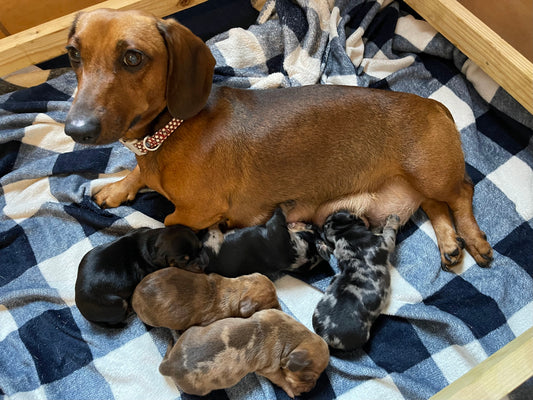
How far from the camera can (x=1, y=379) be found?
2.30m

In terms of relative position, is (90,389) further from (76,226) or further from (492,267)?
(492,267)

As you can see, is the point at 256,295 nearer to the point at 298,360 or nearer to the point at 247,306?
the point at 247,306

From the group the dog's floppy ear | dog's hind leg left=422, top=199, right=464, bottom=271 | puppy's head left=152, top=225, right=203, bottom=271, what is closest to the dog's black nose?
the dog's floppy ear

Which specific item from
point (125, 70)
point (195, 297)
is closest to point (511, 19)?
point (125, 70)

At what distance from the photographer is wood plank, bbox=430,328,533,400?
1.58m

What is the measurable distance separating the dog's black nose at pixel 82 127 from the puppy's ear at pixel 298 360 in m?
1.31

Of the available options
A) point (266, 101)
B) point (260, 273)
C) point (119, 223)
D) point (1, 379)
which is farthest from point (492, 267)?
point (1, 379)

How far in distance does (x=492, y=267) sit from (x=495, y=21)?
162 cm

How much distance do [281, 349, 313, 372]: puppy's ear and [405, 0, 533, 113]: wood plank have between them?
1917 mm

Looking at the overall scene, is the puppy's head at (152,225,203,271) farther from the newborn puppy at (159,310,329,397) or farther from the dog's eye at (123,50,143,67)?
the dog's eye at (123,50,143,67)

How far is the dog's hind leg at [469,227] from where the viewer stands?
8.77ft

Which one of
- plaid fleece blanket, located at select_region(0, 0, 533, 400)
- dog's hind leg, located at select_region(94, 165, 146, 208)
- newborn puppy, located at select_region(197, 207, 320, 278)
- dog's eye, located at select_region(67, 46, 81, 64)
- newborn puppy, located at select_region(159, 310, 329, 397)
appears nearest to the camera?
dog's eye, located at select_region(67, 46, 81, 64)

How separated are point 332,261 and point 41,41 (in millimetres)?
2237

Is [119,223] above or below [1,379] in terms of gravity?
above
